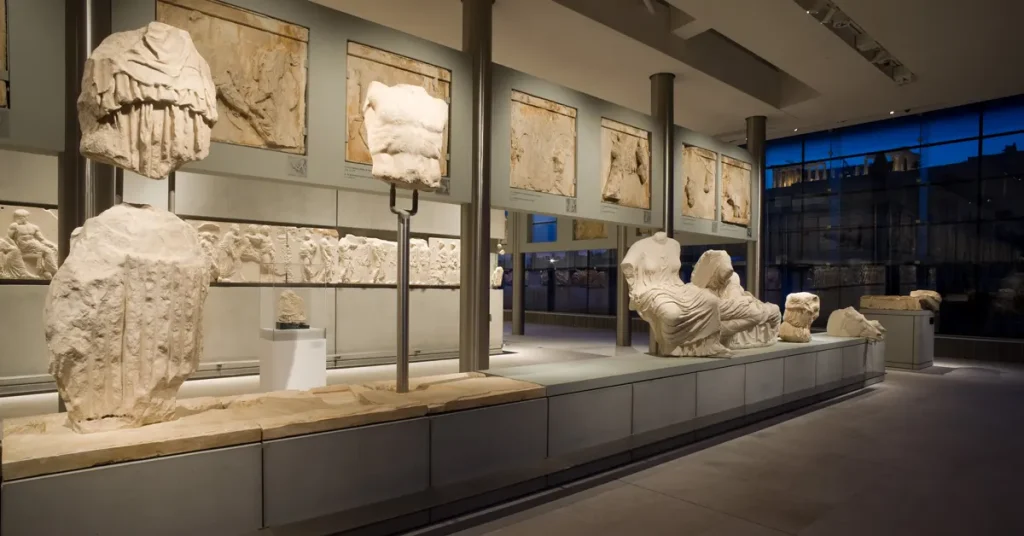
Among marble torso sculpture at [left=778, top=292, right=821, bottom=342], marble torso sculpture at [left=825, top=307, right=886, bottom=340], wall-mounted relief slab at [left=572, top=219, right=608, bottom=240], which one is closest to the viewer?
marble torso sculpture at [left=778, top=292, right=821, bottom=342]

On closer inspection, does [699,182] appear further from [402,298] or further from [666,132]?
[402,298]

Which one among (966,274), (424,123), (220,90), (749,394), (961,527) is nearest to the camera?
(961,527)

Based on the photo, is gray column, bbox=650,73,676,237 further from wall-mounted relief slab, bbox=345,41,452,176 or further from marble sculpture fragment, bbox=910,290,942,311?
marble sculpture fragment, bbox=910,290,942,311

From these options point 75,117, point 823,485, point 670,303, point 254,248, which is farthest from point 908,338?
point 75,117

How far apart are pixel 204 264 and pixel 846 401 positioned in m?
7.41

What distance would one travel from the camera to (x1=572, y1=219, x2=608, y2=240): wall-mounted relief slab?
12797 mm

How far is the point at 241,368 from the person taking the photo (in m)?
6.62

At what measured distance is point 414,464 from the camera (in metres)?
3.22

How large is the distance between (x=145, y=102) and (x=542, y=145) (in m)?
4.05

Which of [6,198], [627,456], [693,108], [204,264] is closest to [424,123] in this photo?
[204,264]

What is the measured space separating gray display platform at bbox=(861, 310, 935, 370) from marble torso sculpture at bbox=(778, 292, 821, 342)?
3424 mm

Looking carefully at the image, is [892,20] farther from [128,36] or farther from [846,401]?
[128,36]

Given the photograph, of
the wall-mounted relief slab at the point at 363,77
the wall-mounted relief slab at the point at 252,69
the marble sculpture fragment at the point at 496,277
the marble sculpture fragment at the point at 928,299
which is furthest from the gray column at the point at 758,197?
the wall-mounted relief slab at the point at 252,69

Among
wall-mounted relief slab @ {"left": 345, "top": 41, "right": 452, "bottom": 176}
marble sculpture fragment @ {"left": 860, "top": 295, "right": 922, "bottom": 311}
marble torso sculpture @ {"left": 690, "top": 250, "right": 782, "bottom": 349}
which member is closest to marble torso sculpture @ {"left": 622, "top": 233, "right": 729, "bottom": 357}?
marble torso sculpture @ {"left": 690, "top": 250, "right": 782, "bottom": 349}
